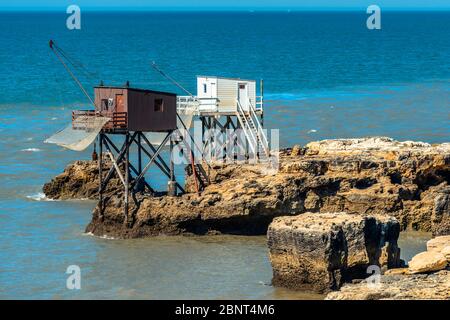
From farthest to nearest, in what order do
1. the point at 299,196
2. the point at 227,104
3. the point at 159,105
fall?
the point at 227,104 < the point at 159,105 < the point at 299,196

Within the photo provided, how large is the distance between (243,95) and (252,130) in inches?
69.4

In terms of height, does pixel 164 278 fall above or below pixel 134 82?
below

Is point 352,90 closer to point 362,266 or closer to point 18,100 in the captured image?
point 18,100

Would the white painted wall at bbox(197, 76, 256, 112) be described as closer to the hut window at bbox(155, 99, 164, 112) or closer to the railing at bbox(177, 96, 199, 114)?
the railing at bbox(177, 96, 199, 114)

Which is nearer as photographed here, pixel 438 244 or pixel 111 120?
pixel 438 244

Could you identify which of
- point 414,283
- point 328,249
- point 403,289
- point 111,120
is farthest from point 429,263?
point 111,120

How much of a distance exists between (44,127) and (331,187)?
33490 mm

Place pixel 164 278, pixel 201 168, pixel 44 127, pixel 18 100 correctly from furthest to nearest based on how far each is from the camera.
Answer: pixel 18 100, pixel 44 127, pixel 201 168, pixel 164 278

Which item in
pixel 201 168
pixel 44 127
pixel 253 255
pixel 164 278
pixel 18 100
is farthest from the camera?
pixel 18 100

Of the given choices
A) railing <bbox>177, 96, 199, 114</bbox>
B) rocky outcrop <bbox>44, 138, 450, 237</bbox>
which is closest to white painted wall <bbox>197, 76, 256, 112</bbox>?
railing <bbox>177, 96, 199, 114</bbox>

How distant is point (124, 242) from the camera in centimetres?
4434

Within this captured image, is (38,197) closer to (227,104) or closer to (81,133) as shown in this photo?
(81,133)

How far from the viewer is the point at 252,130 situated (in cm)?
5238

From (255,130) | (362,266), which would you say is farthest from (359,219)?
(255,130)
